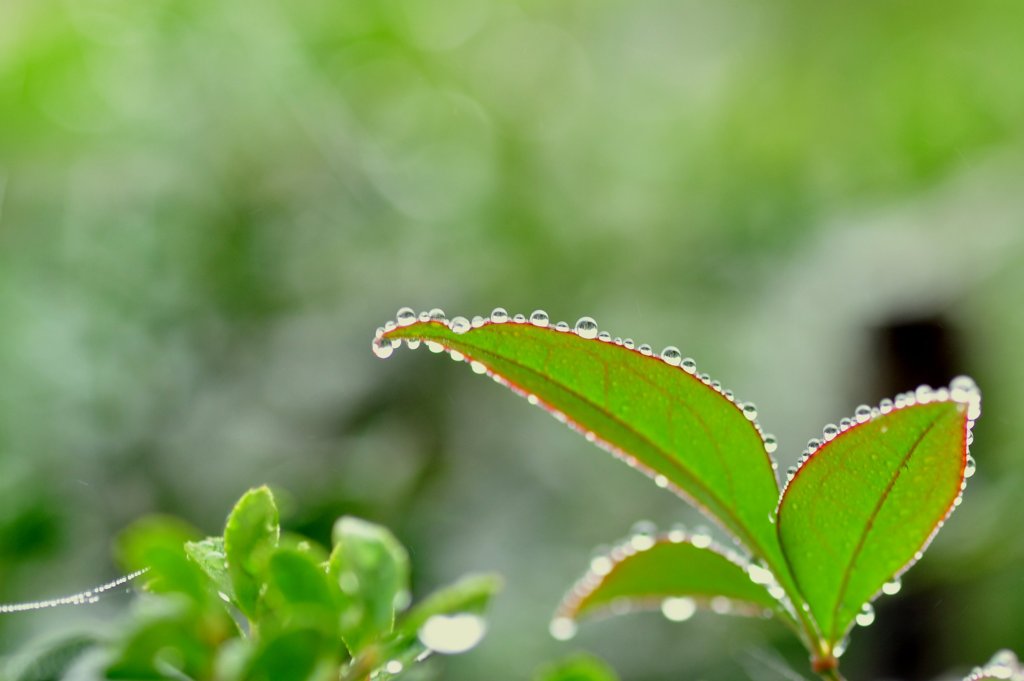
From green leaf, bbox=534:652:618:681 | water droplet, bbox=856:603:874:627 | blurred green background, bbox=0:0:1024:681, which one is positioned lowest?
green leaf, bbox=534:652:618:681

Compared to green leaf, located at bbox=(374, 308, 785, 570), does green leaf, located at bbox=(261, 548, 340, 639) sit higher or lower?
lower

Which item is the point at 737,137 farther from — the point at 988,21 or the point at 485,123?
the point at 988,21

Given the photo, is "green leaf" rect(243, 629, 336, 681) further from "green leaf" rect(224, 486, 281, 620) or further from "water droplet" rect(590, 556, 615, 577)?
"water droplet" rect(590, 556, 615, 577)

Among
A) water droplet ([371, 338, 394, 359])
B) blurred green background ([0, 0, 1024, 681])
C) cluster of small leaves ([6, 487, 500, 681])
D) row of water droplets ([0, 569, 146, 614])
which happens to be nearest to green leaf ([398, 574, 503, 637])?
cluster of small leaves ([6, 487, 500, 681])

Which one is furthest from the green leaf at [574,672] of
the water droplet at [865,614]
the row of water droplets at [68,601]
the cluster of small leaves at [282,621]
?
the row of water droplets at [68,601]

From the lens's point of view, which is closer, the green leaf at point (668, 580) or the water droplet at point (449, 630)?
the water droplet at point (449, 630)

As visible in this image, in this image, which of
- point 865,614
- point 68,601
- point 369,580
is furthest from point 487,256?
point 369,580

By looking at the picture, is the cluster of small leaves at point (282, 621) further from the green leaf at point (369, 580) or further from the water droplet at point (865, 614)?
the water droplet at point (865, 614)
